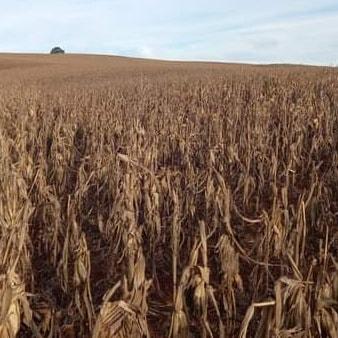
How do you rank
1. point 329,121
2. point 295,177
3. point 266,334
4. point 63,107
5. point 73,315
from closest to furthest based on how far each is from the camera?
point 266,334 → point 73,315 → point 295,177 → point 329,121 → point 63,107

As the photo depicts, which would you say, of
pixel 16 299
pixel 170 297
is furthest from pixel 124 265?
pixel 16 299

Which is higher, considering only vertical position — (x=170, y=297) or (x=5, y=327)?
(x=5, y=327)

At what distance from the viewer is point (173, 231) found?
257 centimetres

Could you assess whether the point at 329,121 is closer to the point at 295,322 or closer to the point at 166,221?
the point at 166,221

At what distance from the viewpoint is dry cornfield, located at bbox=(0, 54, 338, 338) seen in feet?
6.17

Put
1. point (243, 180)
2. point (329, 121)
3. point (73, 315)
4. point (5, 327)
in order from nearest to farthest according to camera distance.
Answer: point (5, 327)
point (73, 315)
point (243, 180)
point (329, 121)

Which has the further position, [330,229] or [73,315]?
[330,229]

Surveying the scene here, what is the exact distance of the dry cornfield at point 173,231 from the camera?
6.17 feet

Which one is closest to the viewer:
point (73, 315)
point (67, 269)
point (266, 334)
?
point (266, 334)

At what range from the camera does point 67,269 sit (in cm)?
258

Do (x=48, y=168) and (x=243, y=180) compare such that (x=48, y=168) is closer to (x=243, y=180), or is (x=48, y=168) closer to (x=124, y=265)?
(x=243, y=180)

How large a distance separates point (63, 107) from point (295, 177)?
3897 millimetres

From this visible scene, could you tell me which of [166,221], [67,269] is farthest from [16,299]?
[166,221]

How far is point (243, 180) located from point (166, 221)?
0.68 metres
